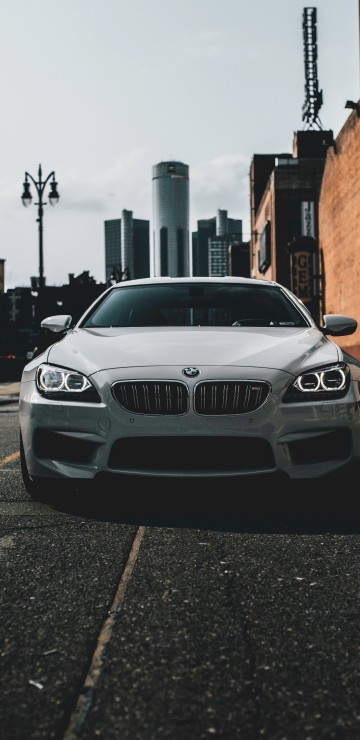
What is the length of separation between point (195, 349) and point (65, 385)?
764 millimetres

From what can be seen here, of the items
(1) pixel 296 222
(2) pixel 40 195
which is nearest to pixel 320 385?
(2) pixel 40 195

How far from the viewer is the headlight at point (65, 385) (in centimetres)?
468

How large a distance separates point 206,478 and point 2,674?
206 cm

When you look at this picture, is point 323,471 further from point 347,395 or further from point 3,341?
point 3,341

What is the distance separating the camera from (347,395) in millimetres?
4719

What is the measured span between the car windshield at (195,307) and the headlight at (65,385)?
1101 mm

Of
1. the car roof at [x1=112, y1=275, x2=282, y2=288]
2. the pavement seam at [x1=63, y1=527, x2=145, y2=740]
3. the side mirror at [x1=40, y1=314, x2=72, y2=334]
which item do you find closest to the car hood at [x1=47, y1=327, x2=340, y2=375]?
the side mirror at [x1=40, y1=314, x2=72, y2=334]

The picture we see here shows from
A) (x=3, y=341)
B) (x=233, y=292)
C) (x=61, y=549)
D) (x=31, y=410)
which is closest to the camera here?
(x=61, y=549)

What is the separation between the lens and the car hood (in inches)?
187

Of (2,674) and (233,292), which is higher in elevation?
(233,292)

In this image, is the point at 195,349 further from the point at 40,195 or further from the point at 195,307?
the point at 40,195

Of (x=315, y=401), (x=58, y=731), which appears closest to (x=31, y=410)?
(x=315, y=401)

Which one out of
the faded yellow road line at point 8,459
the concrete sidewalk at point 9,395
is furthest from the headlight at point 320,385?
the concrete sidewalk at point 9,395

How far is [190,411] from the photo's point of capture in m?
4.54
